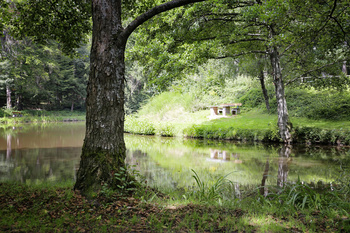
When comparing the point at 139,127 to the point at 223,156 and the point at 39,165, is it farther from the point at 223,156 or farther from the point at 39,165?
the point at 39,165

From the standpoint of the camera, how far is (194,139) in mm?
14633

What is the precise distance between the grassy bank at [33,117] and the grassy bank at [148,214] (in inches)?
1084

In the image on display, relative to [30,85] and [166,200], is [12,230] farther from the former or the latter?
[30,85]

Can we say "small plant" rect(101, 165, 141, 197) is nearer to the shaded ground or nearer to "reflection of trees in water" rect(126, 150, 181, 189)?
the shaded ground

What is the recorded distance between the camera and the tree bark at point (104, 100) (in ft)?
11.8

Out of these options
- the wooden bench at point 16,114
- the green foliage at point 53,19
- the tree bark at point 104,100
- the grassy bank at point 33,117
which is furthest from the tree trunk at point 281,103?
the wooden bench at point 16,114

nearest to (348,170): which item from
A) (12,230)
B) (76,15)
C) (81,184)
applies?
(81,184)

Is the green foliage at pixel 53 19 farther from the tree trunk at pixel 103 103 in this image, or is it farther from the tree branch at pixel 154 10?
the tree branch at pixel 154 10

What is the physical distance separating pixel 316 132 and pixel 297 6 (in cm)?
622

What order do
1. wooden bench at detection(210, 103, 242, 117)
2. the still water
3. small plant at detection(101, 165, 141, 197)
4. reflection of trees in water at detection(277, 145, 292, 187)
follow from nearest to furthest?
small plant at detection(101, 165, 141, 197), reflection of trees in water at detection(277, 145, 292, 187), the still water, wooden bench at detection(210, 103, 242, 117)

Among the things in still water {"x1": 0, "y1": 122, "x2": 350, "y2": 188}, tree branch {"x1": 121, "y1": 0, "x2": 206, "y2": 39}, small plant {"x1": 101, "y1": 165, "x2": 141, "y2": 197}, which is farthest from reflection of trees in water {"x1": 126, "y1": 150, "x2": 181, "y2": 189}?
tree branch {"x1": 121, "y1": 0, "x2": 206, "y2": 39}

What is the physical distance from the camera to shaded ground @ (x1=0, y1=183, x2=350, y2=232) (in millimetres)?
2607

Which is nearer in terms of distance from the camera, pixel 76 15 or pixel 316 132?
pixel 76 15

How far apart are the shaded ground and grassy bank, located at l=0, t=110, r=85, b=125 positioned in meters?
27.7
